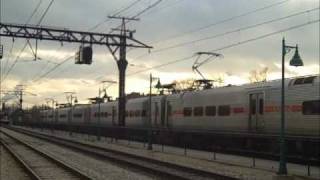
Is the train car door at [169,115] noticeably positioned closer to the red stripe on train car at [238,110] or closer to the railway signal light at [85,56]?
the railway signal light at [85,56]

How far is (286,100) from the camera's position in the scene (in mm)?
26641

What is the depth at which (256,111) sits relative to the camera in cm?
2942

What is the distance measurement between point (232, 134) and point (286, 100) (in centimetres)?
347

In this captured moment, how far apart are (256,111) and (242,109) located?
1487 millimetres

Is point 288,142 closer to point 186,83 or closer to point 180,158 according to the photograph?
point 180,158

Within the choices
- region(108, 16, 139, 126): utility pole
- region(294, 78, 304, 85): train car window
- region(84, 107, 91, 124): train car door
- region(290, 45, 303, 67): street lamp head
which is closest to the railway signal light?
region(108, 16, 139, 126): utility pole

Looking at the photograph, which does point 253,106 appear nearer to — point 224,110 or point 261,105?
point 261,105

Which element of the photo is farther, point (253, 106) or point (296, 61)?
point (253, 106)

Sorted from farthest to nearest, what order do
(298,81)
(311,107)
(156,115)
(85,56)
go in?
(156,115) < (85,56) < (298,81) < (311,107)

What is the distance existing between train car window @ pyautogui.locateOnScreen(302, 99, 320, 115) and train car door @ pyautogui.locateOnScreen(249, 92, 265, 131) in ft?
11.8

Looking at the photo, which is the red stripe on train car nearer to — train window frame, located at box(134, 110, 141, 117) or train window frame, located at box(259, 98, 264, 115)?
train window frame, located at box(259, 98, 264, 115)

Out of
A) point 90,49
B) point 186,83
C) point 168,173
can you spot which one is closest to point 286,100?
point 168,173

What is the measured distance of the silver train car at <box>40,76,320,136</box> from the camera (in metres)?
25.2

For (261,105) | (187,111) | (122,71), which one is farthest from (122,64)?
(261,105)
